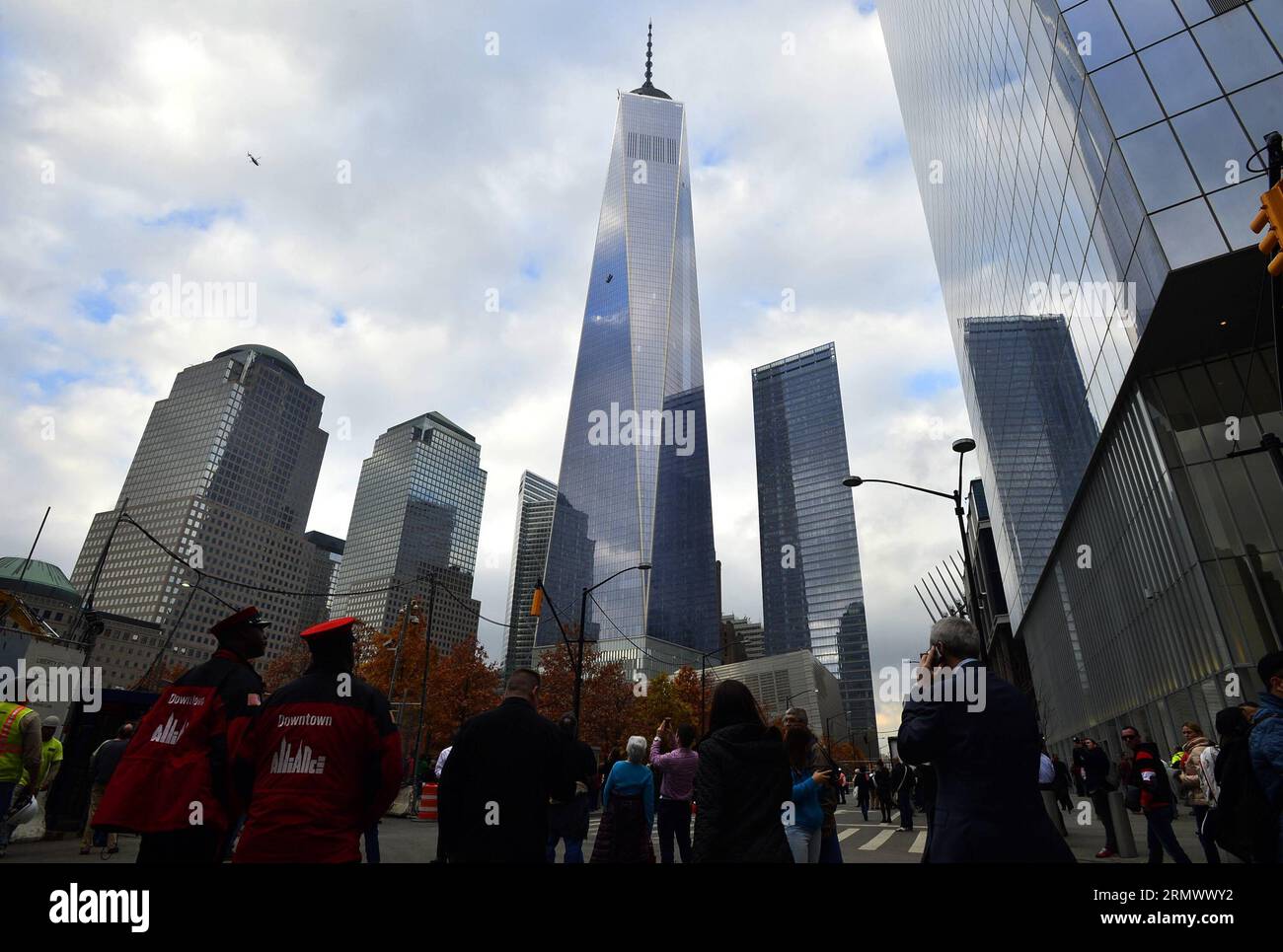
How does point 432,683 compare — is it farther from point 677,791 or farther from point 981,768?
point 981,768

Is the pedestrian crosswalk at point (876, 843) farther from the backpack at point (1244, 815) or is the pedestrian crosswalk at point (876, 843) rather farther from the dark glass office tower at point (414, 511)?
the dark glass office tower at point (414, 511)

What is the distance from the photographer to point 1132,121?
1933cm

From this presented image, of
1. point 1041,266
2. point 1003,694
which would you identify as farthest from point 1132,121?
point 1003,694

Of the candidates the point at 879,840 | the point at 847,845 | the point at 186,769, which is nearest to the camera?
the point at 186,769

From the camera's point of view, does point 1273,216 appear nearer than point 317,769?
No

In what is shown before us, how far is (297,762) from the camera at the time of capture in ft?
10.7

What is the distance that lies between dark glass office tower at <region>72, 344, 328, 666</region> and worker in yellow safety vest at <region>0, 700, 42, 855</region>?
134129mm

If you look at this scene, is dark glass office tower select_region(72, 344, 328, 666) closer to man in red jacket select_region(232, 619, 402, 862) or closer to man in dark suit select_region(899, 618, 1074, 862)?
man in red jacket select_region(232, 619, 402, 862)

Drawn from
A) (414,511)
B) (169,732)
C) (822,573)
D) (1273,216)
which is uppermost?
(414,511)

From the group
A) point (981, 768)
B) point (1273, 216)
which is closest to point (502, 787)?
point (981, 768)

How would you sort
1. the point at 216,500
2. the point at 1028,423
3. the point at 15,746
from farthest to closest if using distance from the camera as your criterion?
the point at 216,500 < the point at 1028,423 < the point at 15,746

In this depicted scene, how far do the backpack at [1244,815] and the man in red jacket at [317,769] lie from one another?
16.3ft

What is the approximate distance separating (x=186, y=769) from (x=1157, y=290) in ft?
78.6
